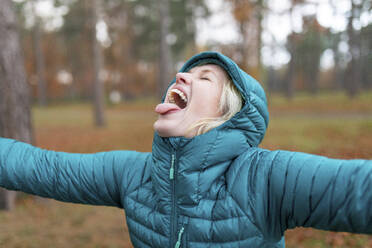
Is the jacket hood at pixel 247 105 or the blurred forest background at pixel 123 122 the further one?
the blurred forest background at pixel 123 122

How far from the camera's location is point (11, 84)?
12.5ft

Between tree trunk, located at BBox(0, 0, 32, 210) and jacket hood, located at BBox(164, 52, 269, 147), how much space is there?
3293 millimetres

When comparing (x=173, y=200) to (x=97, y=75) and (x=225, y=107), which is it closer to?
(x=225, y=107)

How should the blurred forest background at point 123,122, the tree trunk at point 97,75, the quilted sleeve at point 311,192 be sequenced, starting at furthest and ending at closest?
the tree trunk at point 97,75 → the blurred forest background at point 123,122 → the quilted sleeve at point 311,192

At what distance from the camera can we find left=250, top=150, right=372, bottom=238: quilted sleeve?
1.14 m

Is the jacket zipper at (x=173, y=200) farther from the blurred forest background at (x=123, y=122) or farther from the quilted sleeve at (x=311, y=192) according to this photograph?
the blurred forest background at (x=123, y=122)

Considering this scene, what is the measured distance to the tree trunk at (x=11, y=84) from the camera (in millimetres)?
3758

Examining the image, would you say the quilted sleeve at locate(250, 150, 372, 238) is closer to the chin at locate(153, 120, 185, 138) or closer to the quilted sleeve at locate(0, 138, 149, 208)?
the chin at locate(153, 120, 185, 138)

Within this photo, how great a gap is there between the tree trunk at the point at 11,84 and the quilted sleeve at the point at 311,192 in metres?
3.72

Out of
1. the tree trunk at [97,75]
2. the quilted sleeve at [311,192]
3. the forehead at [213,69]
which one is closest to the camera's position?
the quilted sleeve at [311,192]

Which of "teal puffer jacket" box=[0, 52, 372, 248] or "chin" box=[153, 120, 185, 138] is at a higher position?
"chin" box=[153, 120, 185, 138]

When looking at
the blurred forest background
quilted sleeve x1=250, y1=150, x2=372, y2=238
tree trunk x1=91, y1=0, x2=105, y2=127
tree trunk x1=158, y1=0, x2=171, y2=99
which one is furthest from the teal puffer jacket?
tree trunk x1=91, y1=0, x2=105, y2=127

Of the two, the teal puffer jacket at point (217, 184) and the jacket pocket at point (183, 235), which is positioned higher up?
the teal puffer jacket at point (217, 184)

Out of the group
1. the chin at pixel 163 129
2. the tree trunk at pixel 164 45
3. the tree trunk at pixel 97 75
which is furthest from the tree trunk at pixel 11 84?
the tree trunk at pixel 97 75
